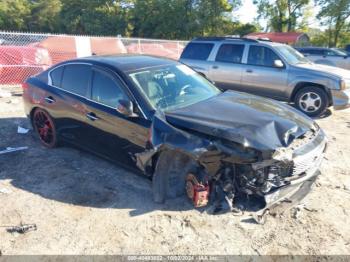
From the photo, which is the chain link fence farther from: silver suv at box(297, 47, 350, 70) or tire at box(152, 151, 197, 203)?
silver suv at box(297, 47, 350, 70)

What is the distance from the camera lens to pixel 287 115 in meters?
3.87

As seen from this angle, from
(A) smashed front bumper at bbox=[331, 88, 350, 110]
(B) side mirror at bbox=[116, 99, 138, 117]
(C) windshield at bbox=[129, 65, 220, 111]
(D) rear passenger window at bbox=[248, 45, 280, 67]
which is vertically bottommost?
(A) smashed front bumper at bbox=[331, 88, 350, 110]

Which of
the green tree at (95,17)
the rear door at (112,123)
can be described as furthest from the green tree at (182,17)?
the rear door at (112,123)

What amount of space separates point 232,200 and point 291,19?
1628 inches

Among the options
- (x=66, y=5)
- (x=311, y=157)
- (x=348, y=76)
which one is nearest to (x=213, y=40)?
(x=348, y=76)

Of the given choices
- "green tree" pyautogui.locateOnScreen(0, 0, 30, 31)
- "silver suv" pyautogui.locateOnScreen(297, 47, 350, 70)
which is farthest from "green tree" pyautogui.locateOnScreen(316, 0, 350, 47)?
"green tree" pyautogui.locateOnScreen(0, 0, 30, 31)

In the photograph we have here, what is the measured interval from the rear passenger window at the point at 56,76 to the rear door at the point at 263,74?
4.80 m

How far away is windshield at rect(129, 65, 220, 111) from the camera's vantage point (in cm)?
394

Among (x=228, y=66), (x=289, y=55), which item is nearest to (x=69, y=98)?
(x=228, y=66)

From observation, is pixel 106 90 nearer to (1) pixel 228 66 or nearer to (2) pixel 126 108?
(2) pixel 126 108

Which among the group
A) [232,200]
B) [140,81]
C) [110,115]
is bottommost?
[232,200]

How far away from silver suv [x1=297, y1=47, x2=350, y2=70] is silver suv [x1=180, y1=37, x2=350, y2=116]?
926 cm

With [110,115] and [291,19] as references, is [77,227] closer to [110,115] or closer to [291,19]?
[110,115]

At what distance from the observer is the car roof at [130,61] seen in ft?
13.9
